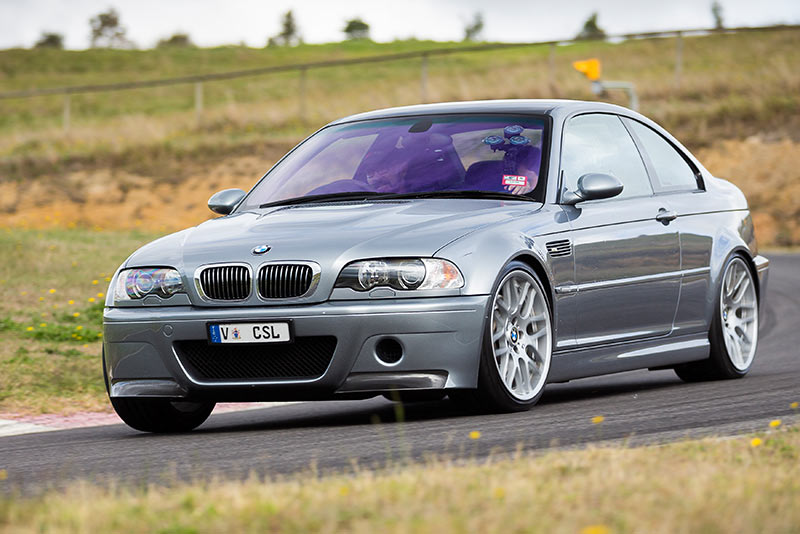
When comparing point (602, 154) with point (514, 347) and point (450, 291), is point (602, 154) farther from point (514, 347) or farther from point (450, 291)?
point (450, 291)

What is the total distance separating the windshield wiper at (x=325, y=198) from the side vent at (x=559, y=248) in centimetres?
99

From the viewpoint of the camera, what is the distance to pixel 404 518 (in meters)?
3.68

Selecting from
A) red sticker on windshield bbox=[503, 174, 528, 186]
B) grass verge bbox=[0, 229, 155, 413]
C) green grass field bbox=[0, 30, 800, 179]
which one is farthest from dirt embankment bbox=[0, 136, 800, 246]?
red sticker on windshield bbox=[503, 174, 528, 186]

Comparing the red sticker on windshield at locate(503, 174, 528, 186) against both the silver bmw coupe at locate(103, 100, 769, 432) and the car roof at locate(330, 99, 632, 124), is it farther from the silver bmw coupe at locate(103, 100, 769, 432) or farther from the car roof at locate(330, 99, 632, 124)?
the car roof at locate(330, 99, 632, 124)

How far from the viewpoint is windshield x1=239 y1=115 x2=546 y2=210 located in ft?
Answer: 25.1

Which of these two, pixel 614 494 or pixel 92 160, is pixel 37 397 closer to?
pixel 614 494

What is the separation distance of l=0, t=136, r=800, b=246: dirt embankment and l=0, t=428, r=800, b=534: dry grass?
21.9 metres

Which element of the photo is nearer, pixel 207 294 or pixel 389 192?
pixel 207 294

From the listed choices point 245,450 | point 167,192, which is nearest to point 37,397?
point 245,450

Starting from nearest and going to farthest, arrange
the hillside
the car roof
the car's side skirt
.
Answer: the car's side skirt → the car roof → the hillside

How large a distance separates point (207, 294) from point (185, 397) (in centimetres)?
53

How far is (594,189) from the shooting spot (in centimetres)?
753

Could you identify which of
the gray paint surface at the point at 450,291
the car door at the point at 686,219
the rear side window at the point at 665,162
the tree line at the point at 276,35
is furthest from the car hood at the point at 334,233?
the tree line at the point at 276,35

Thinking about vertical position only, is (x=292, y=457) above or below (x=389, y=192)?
below
